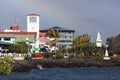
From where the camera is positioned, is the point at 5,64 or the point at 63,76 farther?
the point at 63,76

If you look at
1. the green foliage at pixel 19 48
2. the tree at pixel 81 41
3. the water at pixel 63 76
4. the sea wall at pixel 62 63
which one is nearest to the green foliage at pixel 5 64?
the water at pixel 63 76

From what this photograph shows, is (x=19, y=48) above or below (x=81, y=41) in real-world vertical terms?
below

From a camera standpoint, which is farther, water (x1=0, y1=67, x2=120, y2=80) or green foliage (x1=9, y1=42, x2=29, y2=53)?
green foliage (x1=9, y1=42, x2=29, y2=53)

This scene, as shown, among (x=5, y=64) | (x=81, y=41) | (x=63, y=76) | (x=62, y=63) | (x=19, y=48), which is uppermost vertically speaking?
(x=81, y=41)

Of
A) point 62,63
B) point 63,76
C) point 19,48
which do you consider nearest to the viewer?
point 63,76

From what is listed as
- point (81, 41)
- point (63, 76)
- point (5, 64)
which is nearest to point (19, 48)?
point (81, 41)

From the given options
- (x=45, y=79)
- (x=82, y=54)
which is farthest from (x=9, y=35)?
(x=45, y=79)

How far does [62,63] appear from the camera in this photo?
122 m

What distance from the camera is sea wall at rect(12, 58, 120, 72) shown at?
9932 centimetres

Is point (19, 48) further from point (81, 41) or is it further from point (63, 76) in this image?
point (63, 76)

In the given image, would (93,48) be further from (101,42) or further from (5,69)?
(5,69)

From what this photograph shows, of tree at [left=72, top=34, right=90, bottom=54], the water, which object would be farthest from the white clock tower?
the water

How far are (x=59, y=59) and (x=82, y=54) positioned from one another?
91.3ft

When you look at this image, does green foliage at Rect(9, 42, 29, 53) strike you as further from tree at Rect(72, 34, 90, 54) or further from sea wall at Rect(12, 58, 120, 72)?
tree at Rect(72, 34, 90, 54)
